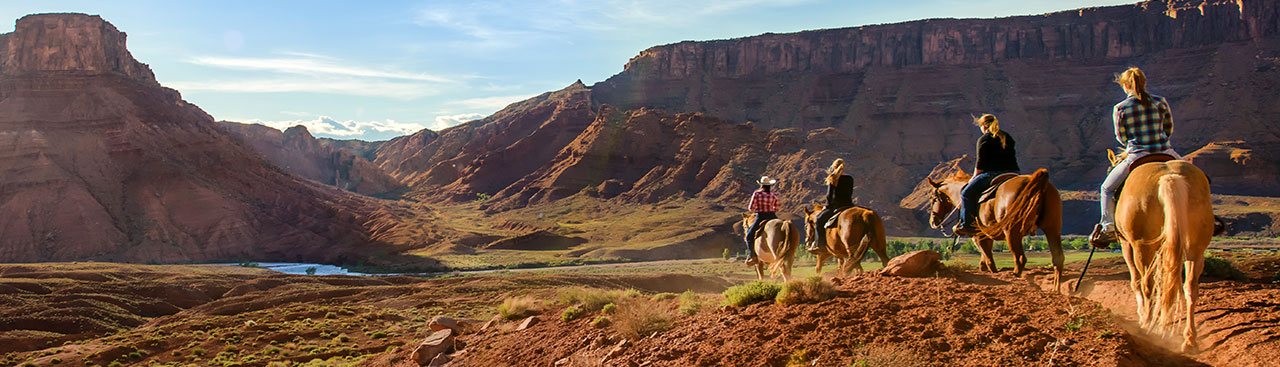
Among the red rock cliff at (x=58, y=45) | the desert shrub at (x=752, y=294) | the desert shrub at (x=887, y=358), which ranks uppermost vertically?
the red rock cliff at (x=58, y=45)

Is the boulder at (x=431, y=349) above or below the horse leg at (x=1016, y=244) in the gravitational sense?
below

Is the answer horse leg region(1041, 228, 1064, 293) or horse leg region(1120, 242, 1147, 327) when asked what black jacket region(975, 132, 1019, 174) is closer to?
horse leg region(1041, 228, 1064, 293)

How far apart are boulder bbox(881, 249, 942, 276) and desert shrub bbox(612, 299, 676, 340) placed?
9.87ft

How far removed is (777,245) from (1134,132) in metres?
7.23

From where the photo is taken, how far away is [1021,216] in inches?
398

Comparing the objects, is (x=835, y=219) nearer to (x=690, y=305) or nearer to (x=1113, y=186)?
(x=690, y=305)

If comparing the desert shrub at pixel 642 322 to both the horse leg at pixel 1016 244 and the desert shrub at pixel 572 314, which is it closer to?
the desert shrub at pixel 572 314

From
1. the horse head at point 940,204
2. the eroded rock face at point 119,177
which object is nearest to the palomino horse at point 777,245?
the horse head at point 940,204

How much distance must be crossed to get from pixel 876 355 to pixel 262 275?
54.1m

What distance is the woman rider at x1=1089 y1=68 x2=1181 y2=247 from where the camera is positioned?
8.75 metres

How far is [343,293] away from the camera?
4203cm

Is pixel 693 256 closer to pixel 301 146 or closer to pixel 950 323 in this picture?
pixel 950 323

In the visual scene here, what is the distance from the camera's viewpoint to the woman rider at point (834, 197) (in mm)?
14172

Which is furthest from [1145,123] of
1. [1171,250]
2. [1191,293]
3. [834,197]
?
[834,197]
